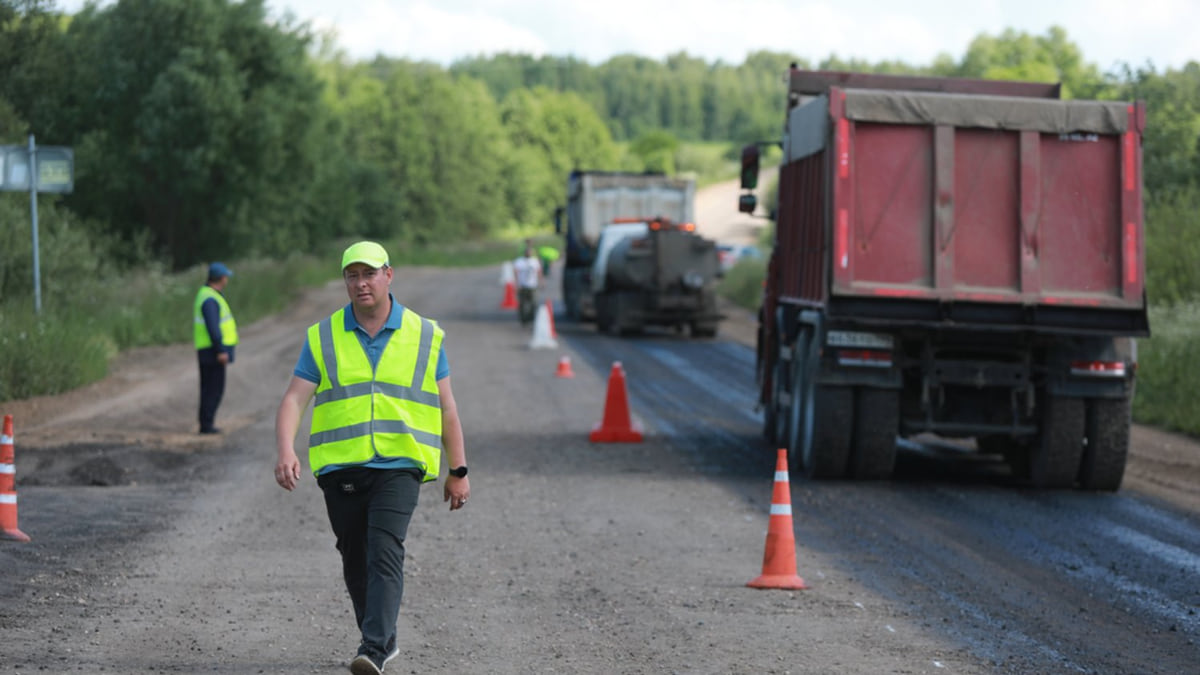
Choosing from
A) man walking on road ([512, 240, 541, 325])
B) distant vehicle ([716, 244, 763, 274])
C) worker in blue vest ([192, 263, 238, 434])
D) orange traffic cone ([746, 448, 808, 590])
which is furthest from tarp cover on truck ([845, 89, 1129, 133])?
distant vehicle ([716, 244, 763, 274])

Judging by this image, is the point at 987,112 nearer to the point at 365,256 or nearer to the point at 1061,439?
the point at 1061,439

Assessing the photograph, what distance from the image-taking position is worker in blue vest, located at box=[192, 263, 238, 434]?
613 inches

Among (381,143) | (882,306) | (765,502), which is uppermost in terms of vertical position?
(381,143)

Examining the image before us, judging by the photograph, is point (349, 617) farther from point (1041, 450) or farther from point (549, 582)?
point (1041, 450)

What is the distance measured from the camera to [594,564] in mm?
9633

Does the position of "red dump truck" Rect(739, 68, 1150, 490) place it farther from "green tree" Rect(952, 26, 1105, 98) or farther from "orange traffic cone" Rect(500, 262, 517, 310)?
"green tree" Rect(952, 26, 1105, 98)

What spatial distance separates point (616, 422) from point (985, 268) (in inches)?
186

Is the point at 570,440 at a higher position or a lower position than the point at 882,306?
lower

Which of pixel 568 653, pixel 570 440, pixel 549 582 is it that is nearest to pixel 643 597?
pixel 549 582

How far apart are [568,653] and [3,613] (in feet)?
8.82

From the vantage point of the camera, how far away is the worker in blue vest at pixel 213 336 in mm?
15562

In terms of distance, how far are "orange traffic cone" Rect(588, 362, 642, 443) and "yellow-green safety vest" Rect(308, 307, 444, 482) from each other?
981 cm

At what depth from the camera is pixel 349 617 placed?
7.83m

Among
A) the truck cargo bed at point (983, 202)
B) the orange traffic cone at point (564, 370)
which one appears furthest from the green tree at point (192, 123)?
the truck cargo bed at point (983, 202)
